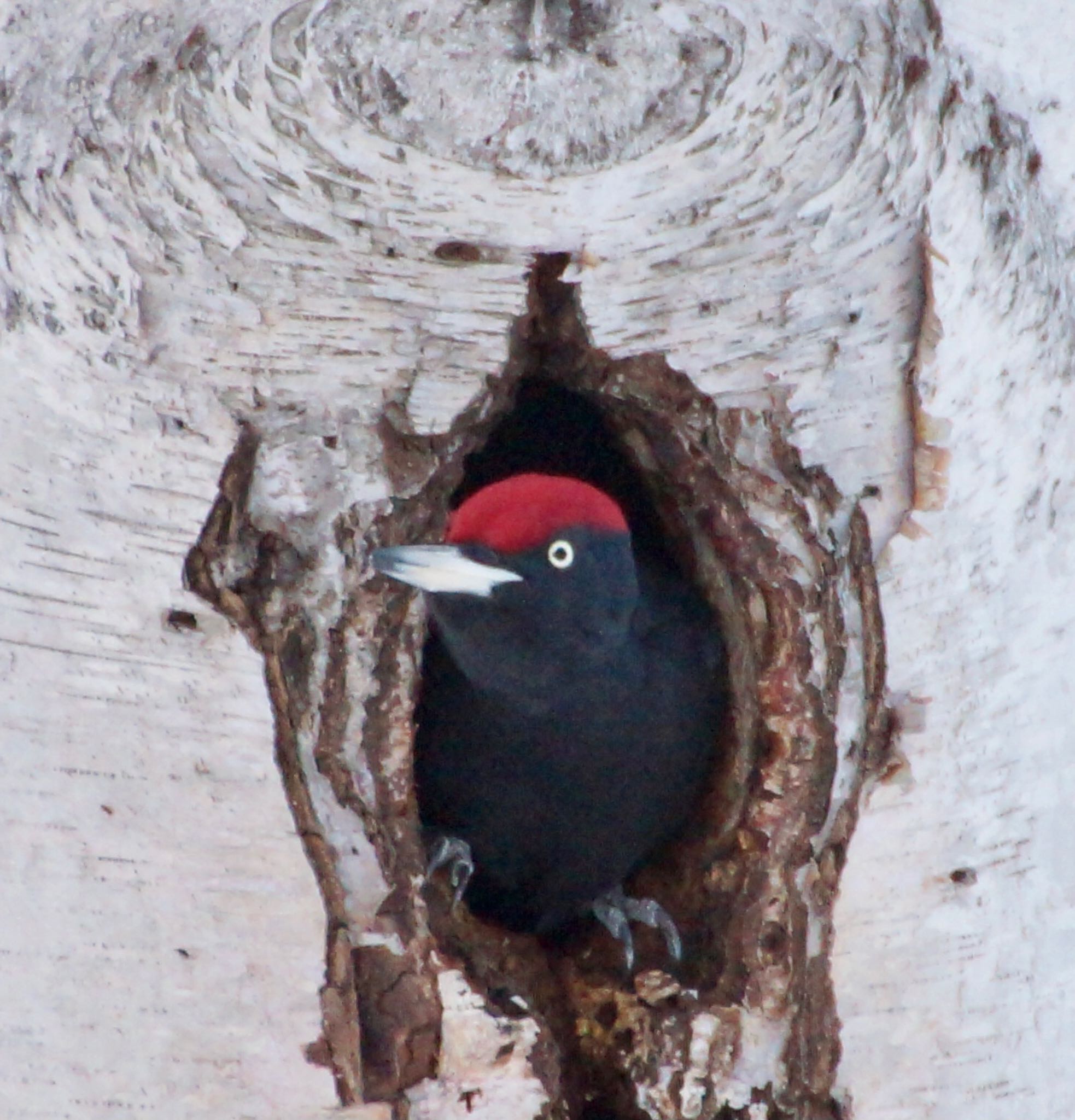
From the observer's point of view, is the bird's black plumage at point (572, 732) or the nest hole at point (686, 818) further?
the bird's black plumage at point (572, 732)

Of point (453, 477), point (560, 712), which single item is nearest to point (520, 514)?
point (453, 477)

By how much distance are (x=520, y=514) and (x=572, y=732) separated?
0.57 m

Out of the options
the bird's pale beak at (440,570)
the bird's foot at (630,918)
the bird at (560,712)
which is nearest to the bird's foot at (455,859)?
the bird at (560,712)

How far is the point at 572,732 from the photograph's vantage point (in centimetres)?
324

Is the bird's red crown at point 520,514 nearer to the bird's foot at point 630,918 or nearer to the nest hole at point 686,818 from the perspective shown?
the nest hole at point 686,818

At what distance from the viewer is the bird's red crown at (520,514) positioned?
2.89 m

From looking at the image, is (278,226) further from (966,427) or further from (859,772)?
(859,772)

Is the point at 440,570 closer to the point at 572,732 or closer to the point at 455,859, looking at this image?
the point at 572,732

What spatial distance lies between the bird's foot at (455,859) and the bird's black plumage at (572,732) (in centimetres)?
2

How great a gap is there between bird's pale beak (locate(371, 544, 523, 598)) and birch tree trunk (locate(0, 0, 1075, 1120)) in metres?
0.08

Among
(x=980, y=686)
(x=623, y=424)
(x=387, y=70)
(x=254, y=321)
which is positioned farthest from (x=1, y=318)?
(x=980, y=686)

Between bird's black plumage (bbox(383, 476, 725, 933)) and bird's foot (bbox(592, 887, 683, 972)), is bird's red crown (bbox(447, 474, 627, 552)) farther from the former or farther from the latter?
bird's foot (bbox(592, 887, 683, 972))

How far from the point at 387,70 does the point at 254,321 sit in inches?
17.3

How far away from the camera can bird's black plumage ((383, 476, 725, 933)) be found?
3.08m
